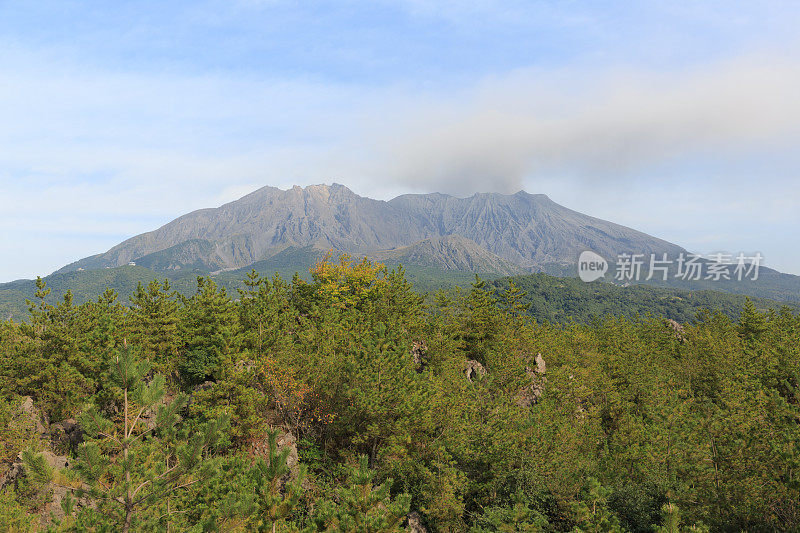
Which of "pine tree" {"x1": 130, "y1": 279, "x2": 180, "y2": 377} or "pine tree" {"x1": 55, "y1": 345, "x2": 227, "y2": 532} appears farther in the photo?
"pine tree" {"x1": 130, "y1": 279, "x2": 180, "y2": 377}

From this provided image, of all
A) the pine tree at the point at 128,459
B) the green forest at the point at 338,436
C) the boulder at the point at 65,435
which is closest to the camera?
the pine tree at the point at 128,459

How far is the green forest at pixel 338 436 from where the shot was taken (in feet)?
54.0

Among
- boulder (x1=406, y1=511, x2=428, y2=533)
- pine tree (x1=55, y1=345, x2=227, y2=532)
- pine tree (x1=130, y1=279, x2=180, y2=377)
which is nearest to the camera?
pine tree (x1=55, y1=345, x2=227, y2=532)

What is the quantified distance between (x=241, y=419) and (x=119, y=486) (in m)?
16.5

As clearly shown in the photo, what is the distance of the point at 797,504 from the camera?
19891 mm

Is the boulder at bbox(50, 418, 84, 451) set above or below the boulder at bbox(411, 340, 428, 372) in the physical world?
below

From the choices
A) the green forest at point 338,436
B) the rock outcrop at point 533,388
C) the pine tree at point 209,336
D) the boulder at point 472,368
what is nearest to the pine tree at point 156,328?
the green forest at point 338,436

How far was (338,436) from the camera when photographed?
107ft

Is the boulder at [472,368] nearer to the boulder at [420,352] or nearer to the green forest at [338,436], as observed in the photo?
the green forest at [338,436]

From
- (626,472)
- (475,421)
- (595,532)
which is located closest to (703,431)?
(626,472)

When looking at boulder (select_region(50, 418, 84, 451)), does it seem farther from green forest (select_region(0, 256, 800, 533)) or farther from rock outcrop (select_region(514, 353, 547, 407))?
rock outcrop (select_region(514, 353, 547, 407))

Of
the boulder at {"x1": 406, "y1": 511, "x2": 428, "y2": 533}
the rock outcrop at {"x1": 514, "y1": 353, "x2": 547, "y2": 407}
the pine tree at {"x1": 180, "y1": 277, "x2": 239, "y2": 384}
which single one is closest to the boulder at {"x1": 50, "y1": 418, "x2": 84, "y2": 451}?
the pine tree at {"x1": 180, "y1": 277, "x2": 239, "y2": 384}

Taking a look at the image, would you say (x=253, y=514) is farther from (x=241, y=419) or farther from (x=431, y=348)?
(x=431, y=348)

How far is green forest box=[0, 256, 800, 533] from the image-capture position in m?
16.5
